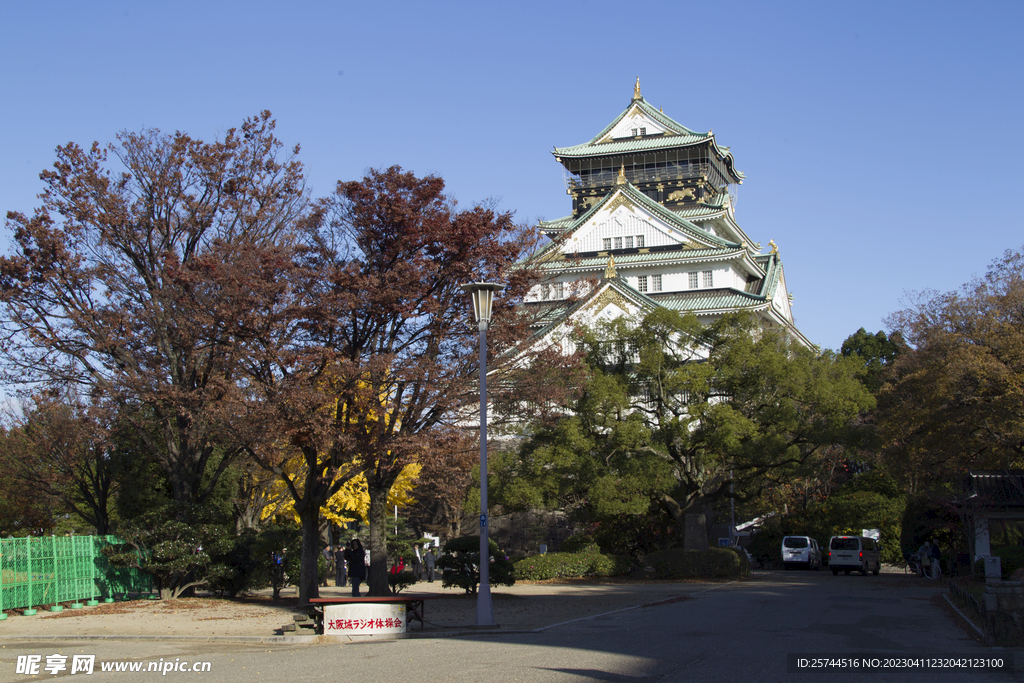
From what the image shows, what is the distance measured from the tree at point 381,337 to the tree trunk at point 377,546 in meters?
0.03

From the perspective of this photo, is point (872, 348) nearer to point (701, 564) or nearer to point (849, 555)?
point (849, 555)

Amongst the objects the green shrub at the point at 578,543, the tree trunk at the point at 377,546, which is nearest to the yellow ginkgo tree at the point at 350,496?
the green shrub at the point at 578,543

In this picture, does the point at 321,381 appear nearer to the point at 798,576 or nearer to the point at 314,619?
the point at 314,619

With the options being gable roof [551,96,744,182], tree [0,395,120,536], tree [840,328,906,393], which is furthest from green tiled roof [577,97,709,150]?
tree [0,395,120,536]

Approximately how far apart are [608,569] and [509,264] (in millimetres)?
16681

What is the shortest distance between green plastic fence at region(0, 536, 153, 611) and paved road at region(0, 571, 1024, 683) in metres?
5.74

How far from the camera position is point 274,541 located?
23.5 meters

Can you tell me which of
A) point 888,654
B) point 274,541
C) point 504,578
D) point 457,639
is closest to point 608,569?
point 504,578

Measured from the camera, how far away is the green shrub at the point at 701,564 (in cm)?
3086

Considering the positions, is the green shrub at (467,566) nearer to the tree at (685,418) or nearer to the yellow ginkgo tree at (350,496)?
the tree at (685,418)

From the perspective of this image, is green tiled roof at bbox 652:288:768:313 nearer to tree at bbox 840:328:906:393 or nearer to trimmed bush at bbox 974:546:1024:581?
tree at bbox 840:328:906:393

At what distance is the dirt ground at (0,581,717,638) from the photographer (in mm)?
16469

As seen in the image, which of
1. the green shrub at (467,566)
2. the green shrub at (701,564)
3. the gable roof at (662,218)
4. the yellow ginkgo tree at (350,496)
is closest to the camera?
the green shrub at (467,566)

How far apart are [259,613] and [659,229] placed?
36.9 m
